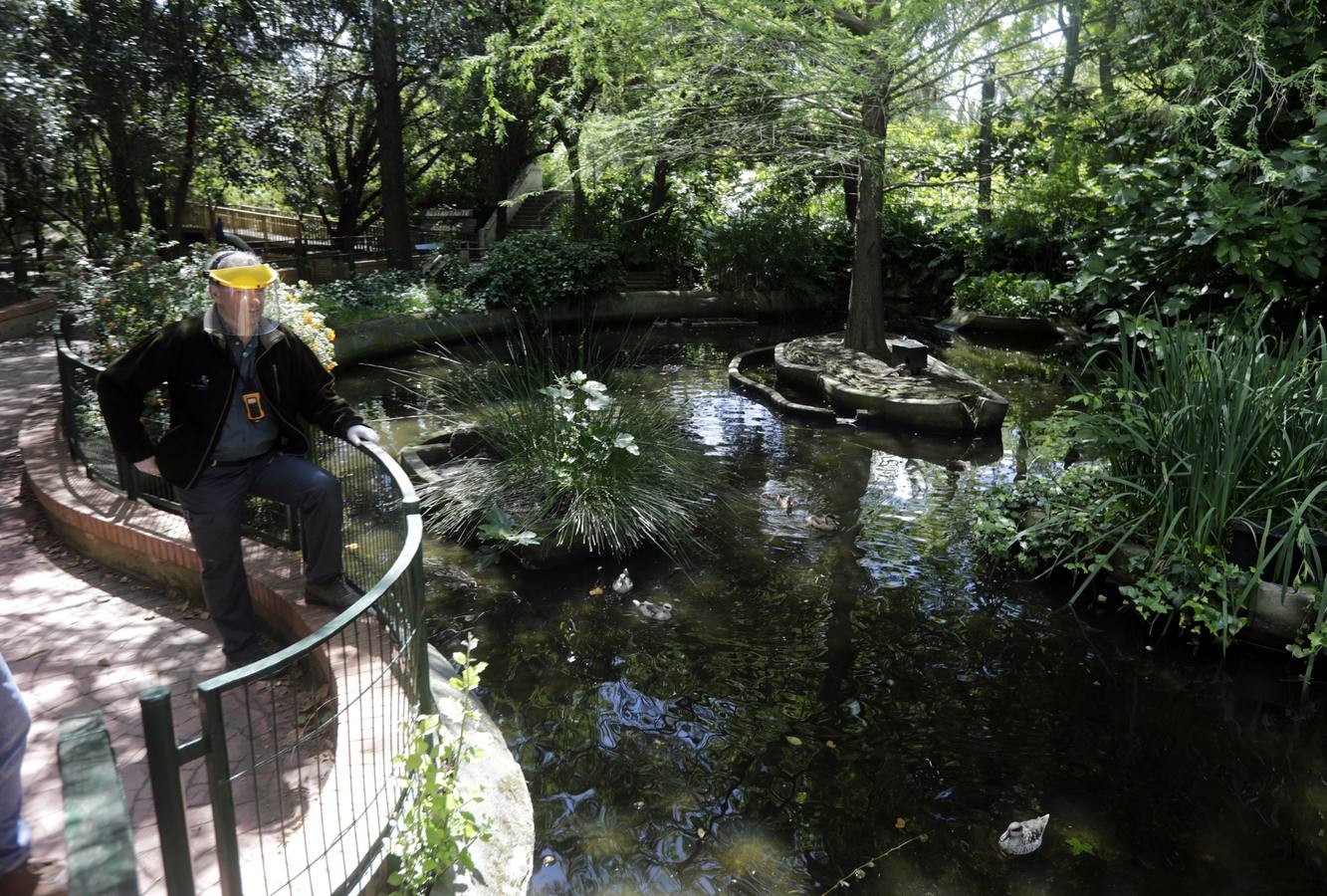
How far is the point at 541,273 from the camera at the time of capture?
668 inches

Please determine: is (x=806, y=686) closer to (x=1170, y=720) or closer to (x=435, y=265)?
(x=1170, y=720)

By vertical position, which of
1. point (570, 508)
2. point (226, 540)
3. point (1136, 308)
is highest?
point (1136, 308)

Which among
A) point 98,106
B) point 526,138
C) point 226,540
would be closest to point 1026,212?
point 526,138

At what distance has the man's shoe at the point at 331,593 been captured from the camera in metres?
4.22

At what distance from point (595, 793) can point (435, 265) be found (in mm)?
15720

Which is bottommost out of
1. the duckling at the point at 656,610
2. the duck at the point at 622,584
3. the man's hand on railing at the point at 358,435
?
the duckling at the point at 656,610

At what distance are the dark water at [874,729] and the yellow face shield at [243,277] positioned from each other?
246 centimetres

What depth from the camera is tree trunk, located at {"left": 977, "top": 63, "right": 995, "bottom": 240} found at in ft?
39.4

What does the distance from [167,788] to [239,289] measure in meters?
2.36

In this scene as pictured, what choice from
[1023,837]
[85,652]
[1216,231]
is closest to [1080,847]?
[1023,837]

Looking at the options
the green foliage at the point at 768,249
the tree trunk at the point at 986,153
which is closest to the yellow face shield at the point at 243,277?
the tree trunk at the point at 986,153

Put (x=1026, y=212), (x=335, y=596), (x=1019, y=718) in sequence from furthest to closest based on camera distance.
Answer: (x=1026, y=212)
(x=1019, y=718)
(x=335, y=596)

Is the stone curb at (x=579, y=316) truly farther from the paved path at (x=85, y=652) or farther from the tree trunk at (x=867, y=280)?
the paved path at (x=85, y=652)

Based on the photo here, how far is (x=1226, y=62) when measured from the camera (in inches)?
299
